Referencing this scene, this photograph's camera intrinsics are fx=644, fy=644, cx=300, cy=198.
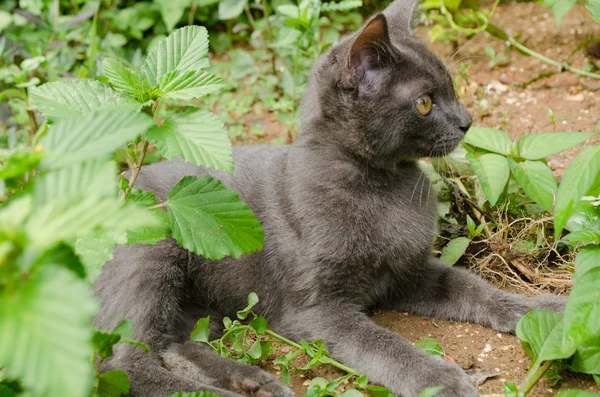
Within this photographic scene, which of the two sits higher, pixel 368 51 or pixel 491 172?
pixel 368 51

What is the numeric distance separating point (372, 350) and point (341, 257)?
12.0 inches

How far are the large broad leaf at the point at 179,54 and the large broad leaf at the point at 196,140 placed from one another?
14cm

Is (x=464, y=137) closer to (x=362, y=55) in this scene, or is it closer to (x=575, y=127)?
(x=362, y=55)

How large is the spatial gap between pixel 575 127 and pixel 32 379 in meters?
2.85

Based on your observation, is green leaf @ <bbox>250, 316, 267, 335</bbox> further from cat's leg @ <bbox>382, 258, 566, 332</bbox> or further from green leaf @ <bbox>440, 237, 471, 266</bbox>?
green leaf @ <bbox>440, 237, 471, 266</bbox>

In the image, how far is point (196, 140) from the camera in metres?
1.64

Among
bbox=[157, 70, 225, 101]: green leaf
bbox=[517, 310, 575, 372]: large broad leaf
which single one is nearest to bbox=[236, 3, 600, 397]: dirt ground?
bbox=[517, 310, 575, 372]: large broad leaf

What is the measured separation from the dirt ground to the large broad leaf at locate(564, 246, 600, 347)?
0.50 m

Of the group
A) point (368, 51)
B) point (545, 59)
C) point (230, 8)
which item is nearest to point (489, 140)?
point (368, 51)

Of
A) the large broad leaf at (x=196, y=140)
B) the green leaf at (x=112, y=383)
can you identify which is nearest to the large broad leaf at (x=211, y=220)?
the large broad leaf at (x=196, y=140)

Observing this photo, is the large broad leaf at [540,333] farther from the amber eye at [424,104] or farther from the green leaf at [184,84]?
the green leaf at [184,84]

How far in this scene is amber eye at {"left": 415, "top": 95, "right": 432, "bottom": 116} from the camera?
81.7 inches

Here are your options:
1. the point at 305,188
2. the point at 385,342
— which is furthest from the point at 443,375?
the point at 305,188

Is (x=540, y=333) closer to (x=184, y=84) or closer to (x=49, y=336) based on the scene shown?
(x=184, y=84)
